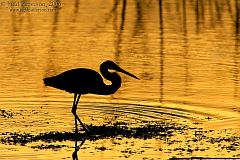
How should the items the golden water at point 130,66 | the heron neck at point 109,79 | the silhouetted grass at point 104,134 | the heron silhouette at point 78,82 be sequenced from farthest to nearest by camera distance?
1. the heron neck at point 109,79
2. the heron silhouette at point 78,82
3. the golden water at point 130,66
4. the silhouetted grass at point 104,134

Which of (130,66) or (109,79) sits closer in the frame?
(109,79)

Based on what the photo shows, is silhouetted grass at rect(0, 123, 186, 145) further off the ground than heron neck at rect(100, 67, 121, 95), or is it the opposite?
heron neck at rect(100, 67, 121, 95)

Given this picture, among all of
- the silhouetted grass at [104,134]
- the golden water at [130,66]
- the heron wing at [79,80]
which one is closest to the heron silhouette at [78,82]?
the heron wing at [79,80]

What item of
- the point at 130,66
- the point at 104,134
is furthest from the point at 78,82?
the point at 130,66

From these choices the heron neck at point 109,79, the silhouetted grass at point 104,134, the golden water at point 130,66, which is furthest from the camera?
the heron neck at point 109,79

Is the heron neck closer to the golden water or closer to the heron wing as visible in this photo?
the heron wing

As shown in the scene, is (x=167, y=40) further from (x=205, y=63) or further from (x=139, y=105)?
(x=139, y=105)

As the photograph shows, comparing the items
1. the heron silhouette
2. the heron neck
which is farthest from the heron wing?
the heron neck

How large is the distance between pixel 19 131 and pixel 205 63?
8.42 meters

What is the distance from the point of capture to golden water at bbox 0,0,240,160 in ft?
52.4

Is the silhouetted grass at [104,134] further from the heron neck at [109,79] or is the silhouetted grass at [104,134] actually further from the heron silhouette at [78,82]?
the heron neck at [109,79]

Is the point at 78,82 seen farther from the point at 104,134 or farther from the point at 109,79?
the point at 104,134

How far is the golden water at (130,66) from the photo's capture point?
16.0 meters

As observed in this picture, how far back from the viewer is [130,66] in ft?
76.4
